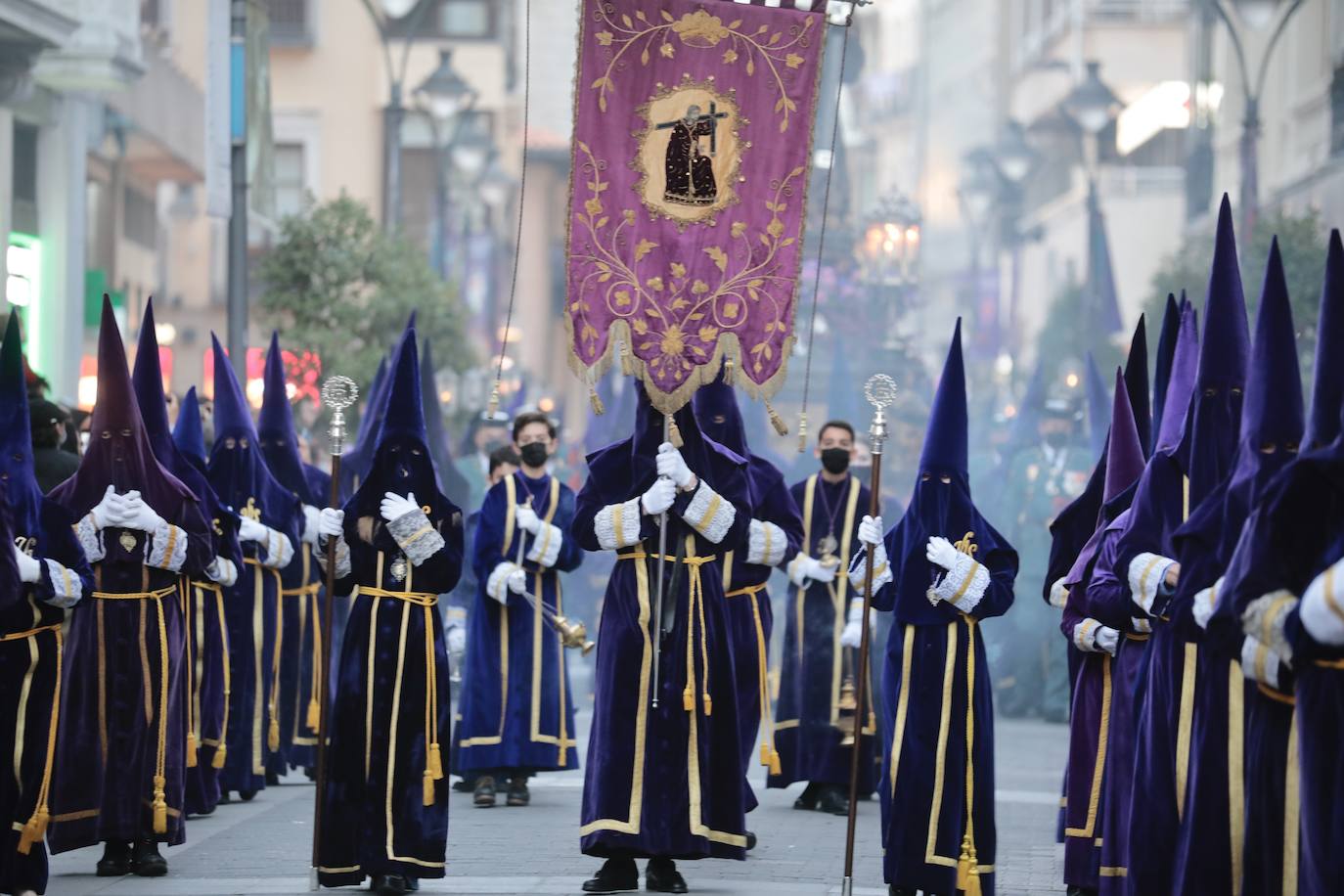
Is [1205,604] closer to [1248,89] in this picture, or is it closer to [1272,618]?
[1272,618]

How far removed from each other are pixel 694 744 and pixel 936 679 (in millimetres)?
1073

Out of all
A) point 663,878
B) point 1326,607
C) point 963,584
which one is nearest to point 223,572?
point 663,878

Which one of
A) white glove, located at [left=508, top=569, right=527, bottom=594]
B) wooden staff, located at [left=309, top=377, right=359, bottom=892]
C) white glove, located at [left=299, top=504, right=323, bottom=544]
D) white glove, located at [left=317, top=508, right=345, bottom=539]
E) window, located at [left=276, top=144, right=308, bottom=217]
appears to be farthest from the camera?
window, located at [left=276, top=144, right=308, bottom=217]

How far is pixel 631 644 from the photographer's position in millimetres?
10469

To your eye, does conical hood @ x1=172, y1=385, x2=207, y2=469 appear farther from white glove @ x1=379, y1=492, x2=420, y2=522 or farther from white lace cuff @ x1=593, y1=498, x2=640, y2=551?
white lace cuff @ x1=593, y1=498, x2=640, y2=551

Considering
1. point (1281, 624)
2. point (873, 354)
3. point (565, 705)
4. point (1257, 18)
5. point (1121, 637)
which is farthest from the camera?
point (873, 354)

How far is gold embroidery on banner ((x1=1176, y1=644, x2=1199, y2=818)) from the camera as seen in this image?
857 cm

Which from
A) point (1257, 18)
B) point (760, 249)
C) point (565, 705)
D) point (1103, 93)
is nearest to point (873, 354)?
point (1103, 93)

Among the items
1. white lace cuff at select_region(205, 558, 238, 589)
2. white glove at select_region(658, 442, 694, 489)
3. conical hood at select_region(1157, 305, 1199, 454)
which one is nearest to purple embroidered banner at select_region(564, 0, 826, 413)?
white glove at select_region(658, 442, 694, 489)

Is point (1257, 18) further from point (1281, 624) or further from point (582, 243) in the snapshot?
point (1281, 624)

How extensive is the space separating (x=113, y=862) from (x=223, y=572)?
1.87 m

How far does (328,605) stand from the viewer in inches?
395

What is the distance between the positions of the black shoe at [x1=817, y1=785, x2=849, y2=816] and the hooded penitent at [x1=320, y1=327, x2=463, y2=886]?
3.89 m

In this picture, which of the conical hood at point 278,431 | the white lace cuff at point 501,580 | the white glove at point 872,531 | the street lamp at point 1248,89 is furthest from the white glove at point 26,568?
the street lamp at point 1248,89
